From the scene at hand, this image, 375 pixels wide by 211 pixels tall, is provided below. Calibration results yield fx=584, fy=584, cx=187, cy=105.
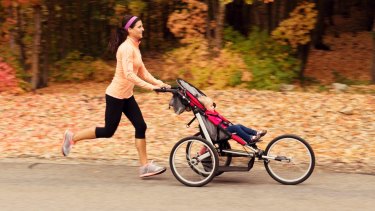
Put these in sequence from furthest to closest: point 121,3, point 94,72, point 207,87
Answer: point 94,72
point 121,3
point 207,87

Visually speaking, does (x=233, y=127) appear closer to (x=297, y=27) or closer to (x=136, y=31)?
(x=136, y=31)

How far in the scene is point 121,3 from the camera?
1460 cm

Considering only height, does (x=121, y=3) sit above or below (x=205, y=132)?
above

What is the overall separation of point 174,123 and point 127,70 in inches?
131

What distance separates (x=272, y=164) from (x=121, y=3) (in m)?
8.96

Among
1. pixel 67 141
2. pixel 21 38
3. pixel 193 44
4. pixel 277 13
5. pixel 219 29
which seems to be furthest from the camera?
pixel 277 13

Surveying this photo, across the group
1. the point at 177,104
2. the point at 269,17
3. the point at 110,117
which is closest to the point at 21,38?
the point at 269,17

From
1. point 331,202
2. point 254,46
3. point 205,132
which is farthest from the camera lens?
point 254,46

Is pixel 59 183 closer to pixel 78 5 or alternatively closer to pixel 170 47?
pixel 78 5

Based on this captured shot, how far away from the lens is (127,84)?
6602 mm

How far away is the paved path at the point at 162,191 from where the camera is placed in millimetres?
5617

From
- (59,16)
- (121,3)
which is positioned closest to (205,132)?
(121,3)

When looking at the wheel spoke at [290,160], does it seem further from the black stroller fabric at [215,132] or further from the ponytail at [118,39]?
the ponytail at [118,39]

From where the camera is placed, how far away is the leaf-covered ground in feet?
25.7
